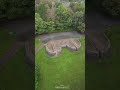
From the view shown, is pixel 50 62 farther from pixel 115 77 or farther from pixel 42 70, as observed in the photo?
pixel 115 77

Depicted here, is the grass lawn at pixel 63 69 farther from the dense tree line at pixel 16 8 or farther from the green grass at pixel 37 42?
the dense tree line at pixel 16 8

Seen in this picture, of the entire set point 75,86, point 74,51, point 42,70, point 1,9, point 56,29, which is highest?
point 1,9

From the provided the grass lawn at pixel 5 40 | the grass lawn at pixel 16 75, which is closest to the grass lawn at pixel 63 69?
the grass lawn at pixel 16 75

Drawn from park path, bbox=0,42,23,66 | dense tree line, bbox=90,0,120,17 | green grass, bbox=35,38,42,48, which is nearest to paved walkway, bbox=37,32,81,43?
green grass, bbox=35,38,42,48

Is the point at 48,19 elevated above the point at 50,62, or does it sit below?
above

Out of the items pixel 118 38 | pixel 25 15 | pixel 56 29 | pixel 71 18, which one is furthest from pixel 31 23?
pixel 118 38

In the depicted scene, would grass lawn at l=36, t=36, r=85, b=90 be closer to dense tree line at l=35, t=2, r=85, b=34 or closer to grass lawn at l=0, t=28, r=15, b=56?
dense tree line at l=35, t=2, r=85, b=34
